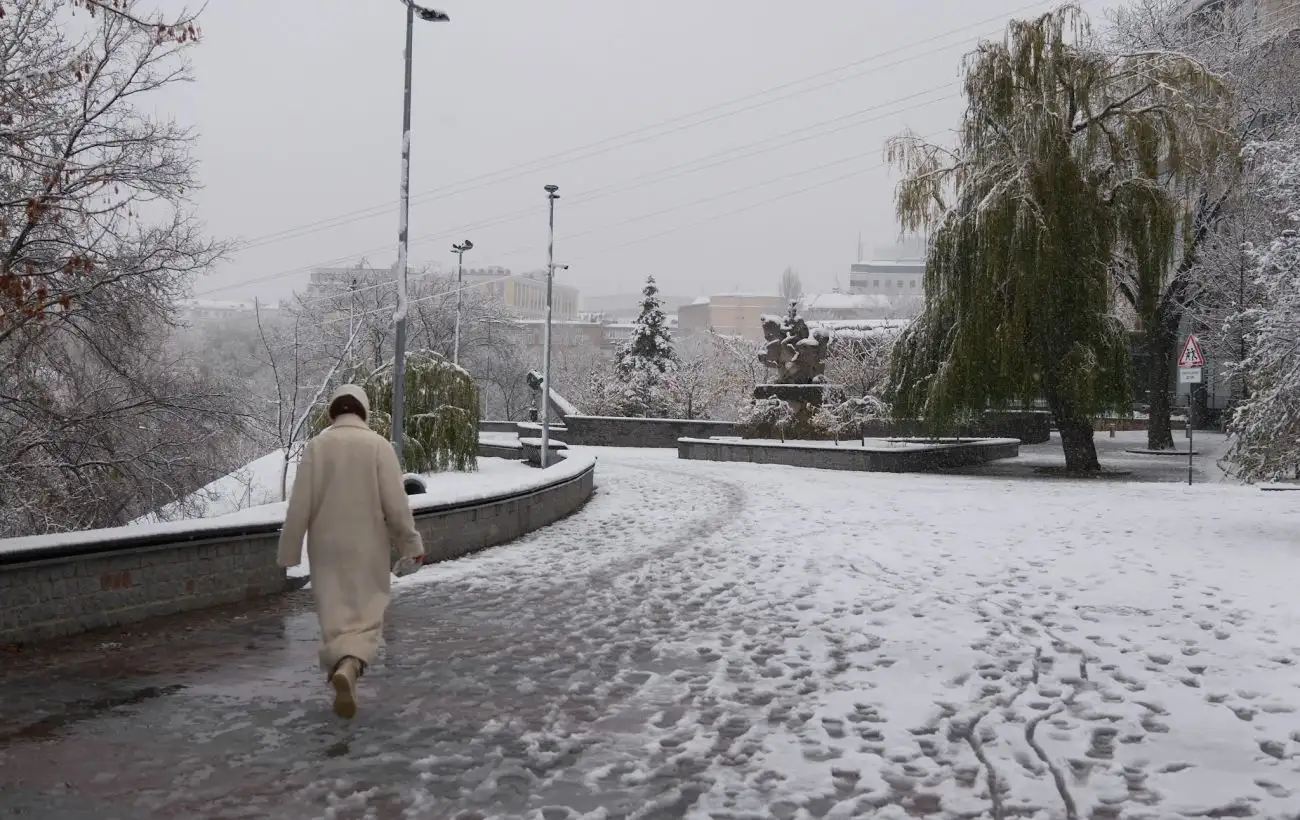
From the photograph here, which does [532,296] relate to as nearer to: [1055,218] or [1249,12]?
[1249,12]

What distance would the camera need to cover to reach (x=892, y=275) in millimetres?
184125

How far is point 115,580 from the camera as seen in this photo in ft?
25.5

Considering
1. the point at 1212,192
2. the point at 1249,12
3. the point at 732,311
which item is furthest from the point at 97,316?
the point at 732,311

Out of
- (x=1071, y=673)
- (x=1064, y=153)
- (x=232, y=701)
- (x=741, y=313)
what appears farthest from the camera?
(x=741, y=313)

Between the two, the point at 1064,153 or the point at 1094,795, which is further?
the point at 1064,153

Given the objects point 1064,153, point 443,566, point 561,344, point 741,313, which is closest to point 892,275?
point 741,313

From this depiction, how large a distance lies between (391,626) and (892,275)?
599 feet

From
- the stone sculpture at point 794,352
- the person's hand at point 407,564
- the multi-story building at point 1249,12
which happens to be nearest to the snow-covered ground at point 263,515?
the person's hand at point 407,564

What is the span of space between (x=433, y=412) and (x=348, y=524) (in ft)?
60.2

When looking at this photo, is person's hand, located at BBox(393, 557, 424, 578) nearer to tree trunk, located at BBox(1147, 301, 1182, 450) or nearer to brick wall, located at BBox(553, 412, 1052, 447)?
tree trunk, located at BBox(1147, 301, 1182, 450)

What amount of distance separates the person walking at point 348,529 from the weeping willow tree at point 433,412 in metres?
17.6

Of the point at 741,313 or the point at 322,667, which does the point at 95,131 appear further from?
the point at 741,313

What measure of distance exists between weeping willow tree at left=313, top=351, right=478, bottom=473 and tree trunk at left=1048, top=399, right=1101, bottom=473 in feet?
41.5

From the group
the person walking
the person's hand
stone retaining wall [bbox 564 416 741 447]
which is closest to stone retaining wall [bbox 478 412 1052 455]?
stone retaining wall [bbox 564 416 741 447]
